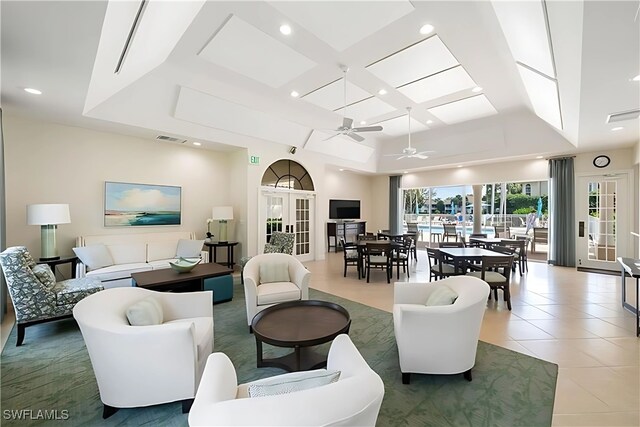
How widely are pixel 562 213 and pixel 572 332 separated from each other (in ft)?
17.1

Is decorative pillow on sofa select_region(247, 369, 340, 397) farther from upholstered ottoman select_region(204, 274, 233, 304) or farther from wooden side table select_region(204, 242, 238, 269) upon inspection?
wooden side table select_region(204, 242, 238, 269)

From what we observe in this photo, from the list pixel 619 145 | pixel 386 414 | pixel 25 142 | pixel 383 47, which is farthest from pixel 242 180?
pixel 619 145

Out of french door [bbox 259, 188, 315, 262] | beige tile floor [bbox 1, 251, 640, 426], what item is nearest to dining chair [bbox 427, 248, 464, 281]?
beige tile floor [bbox 1, 251, 640, 426]

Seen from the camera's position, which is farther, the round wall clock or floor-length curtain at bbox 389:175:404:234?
floor-length curtain at bbox 389:175:404:234

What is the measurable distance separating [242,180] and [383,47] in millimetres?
4132

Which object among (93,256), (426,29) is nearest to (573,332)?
(426,29)

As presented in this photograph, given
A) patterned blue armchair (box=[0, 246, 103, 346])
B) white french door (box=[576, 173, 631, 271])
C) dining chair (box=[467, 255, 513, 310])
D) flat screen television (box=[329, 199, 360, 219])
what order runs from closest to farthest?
patterned blue armchair (box=[0, 246, 103, 346]) < dining chair (box=[467, 255, 513, 310]) < white french door (box=[576, 173, 631, 271]) < flat screen television (box=[329, 199, 360, 219])

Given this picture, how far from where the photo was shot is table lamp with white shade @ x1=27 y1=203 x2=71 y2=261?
396 cm

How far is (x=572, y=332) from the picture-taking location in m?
3.20

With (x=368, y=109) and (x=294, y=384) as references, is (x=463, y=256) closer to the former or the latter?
(x=368, y=109)

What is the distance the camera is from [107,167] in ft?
17.0

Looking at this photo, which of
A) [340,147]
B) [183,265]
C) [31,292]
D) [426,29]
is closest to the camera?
[31,292]

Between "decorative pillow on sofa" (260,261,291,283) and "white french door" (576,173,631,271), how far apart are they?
25.3 feet

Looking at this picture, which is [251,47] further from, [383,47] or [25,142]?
[25,142]
